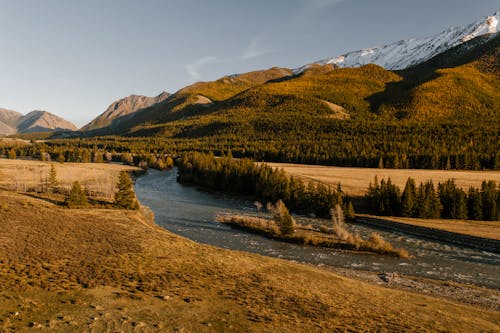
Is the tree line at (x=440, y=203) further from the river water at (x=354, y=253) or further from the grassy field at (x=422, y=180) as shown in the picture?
the river water at (x=354, y=253)

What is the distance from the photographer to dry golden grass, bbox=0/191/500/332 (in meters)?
24.0

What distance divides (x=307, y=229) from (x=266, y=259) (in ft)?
66.8

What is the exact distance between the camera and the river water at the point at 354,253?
143 ft

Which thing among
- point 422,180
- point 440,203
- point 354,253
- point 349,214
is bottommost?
point 354,253

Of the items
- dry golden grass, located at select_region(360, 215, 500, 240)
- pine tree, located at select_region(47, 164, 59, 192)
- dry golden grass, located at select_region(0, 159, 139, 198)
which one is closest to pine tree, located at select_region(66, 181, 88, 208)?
dry golden grass, located at select_region(0, 159, 139, 198)

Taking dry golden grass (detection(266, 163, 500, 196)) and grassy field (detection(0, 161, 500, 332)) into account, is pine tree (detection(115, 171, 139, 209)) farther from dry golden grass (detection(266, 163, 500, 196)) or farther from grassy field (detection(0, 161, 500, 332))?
dry golden grass (detection(266, 163, 500, 196))

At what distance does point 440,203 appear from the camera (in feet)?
233

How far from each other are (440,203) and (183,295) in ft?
197

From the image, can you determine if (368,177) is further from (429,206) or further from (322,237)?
(322,237)

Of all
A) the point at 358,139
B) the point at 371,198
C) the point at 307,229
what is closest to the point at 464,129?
the point at 358,139

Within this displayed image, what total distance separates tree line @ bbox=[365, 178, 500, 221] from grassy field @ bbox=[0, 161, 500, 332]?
39.0 meters

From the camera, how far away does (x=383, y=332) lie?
24141 mm

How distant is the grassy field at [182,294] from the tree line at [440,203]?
39.0 meters

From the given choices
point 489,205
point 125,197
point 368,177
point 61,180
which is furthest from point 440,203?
point 61,180
